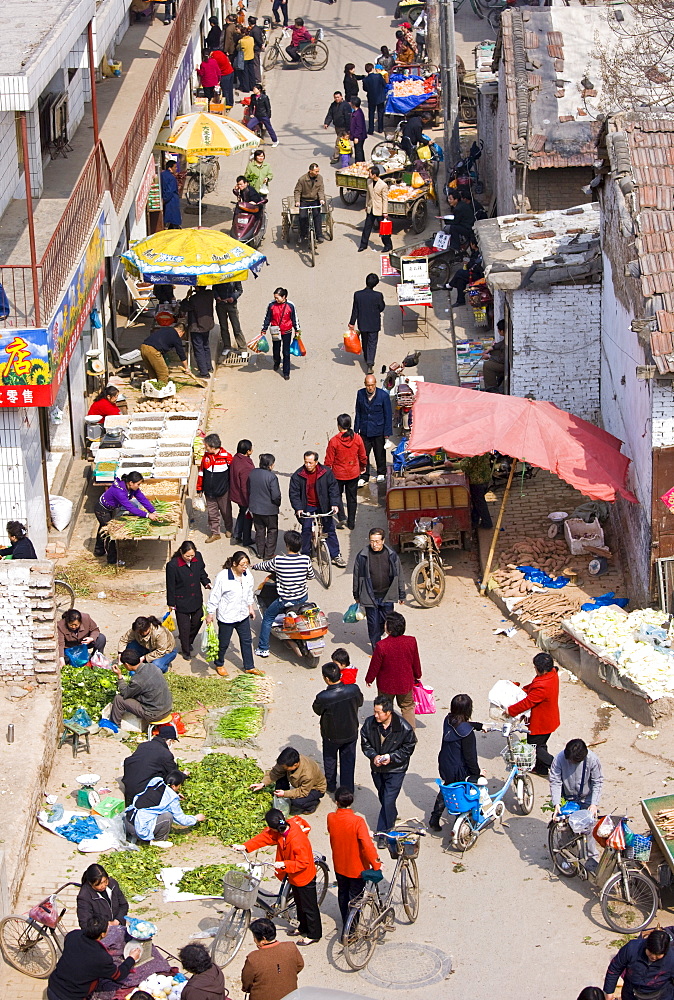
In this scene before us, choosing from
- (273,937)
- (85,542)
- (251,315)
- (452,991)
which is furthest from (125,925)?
(251,315)

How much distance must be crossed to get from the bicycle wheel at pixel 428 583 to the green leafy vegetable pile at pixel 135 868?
5324 mm

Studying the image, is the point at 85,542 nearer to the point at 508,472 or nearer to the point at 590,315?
the point at 508,472

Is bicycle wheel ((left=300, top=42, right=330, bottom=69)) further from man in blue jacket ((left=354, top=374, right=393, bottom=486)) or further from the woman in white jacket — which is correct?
the woman in white jacket

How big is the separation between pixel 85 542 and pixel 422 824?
7050mm

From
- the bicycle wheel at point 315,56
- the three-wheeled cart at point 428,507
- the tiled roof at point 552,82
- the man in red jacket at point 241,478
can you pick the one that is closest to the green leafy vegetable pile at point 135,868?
the man in red jacket at point 241,478

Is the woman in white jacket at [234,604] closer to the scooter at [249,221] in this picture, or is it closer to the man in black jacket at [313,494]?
the man in black jacket at [313,494]

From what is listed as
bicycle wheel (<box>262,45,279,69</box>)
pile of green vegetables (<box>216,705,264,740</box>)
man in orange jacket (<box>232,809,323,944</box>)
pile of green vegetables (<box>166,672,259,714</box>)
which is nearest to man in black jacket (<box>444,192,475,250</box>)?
bicycle wheel (<box>262,45,279,69</box>)

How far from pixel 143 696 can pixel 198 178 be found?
17.0m

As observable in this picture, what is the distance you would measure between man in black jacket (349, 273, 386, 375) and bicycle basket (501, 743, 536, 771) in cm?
1045

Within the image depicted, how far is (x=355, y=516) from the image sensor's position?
19609mm

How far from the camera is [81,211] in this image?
20.2 m

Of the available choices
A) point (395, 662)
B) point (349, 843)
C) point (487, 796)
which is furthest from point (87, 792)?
point (487, 796)

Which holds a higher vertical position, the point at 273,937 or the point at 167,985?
the point at 273,937

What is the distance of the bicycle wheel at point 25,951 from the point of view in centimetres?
1172
